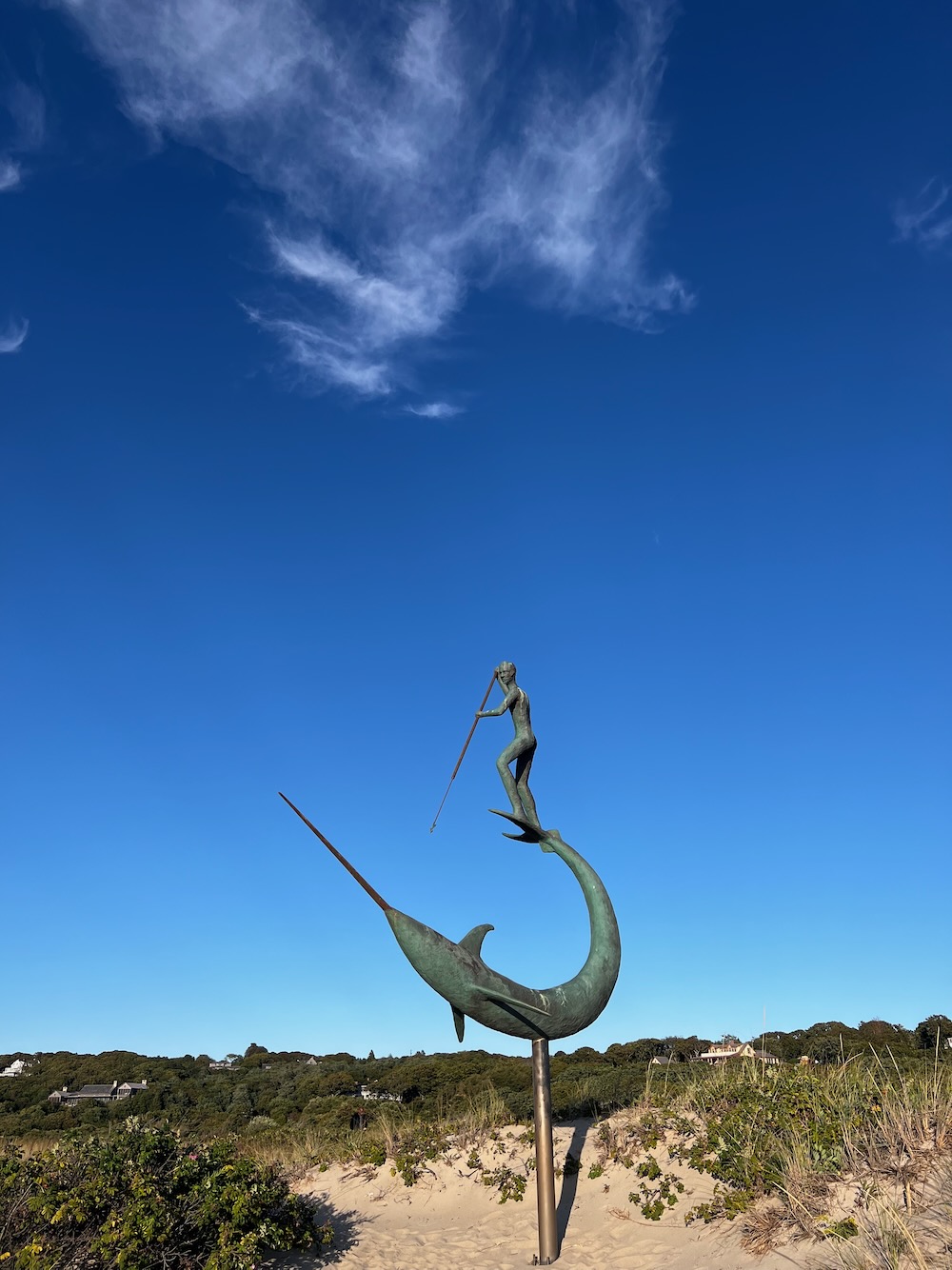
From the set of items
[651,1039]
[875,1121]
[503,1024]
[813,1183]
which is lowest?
[813,1183]

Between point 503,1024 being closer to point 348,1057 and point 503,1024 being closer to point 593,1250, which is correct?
point 593,1250

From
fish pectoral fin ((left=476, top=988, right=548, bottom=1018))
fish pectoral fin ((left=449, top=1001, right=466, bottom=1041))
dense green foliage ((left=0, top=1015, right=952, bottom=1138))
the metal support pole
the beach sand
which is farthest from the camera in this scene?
dense green foliage ((left=0, top=1015, right=952, bottom=1138))

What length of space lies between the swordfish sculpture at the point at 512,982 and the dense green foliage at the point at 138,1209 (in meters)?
2.93

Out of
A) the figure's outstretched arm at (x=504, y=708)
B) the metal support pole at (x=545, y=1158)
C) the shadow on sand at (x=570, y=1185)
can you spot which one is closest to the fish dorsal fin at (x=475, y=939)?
the metal support pole at (x=545, y=1158)

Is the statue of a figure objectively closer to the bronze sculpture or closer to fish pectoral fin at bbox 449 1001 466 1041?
the bronze sculpture

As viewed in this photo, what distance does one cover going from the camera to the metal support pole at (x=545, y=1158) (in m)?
8.04

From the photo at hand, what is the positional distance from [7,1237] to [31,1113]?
67.9 feet

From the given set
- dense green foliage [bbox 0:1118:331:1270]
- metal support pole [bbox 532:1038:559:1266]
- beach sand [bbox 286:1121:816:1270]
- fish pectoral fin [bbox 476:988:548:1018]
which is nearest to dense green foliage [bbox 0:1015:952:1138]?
beach sand [bbox 286:1121:816:1270]

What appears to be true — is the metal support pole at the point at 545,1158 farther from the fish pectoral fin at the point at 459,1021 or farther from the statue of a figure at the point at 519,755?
the statue of a figure at the point at 519,755

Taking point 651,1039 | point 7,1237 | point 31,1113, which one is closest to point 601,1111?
point 7,1237

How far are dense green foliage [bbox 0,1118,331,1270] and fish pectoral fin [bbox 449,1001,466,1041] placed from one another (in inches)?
108

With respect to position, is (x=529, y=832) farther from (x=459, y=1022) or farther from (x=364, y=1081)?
(x=364, y=1081)

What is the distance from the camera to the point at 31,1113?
Result: 2438cm

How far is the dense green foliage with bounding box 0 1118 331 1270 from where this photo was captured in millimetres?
7555
